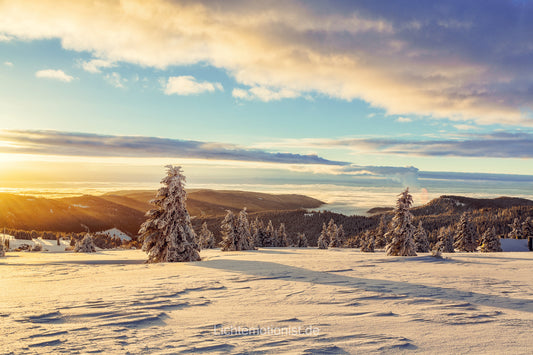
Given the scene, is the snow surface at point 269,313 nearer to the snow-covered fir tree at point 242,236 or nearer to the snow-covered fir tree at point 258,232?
the snow-covered fir tree at point 242,236

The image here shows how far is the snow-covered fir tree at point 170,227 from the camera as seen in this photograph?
2002 cm

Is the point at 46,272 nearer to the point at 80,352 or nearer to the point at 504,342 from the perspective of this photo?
the point at 80,352

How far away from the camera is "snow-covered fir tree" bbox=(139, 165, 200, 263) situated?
65.7 feet

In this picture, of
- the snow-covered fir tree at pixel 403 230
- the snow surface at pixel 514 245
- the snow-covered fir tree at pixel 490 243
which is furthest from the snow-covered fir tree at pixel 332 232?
the snow-covered fir tree at pixel 403 230

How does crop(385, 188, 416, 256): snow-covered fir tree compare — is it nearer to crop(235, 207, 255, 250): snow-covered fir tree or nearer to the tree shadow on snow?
crop(235, 207, 255, 250): snow-covered fir tree

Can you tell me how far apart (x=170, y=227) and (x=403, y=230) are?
21365mm

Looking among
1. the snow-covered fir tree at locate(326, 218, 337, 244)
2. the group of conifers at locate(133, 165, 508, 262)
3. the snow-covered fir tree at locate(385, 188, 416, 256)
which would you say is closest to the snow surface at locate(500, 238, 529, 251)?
the group of conifers at locate(133, 165, 508, 262)

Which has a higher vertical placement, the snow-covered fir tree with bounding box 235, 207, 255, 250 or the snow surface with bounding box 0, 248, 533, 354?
the snow surface with bounding box 0, 248, 533, 354

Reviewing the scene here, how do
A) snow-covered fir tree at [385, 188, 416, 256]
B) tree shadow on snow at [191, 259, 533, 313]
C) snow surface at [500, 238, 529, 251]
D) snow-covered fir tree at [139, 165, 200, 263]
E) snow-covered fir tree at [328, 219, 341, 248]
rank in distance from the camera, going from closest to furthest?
tree shadow on snow at [191, 259, 533, 313] < snow-covered fir tree at [139, 165, 200, 263] < snow-covered fir tree at [385, 188, 416, 256] < snow surface at [500, 238, 529, 251] < snow-covered fir tree at [328, 219, 341, 248]

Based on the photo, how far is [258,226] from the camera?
254ft

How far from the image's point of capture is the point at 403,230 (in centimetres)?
3009

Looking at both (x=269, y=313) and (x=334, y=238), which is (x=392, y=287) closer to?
(x=269, y=313)

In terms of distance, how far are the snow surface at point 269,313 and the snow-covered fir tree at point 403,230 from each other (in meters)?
20.5

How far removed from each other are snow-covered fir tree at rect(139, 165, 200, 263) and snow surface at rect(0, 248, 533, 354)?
980 centimetres
